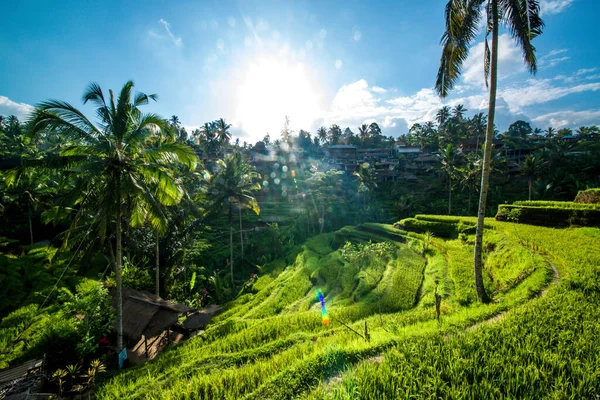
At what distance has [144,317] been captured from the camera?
11516mm

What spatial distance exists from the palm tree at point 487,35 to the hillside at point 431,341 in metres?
2.46

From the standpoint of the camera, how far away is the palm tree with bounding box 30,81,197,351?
880 cm

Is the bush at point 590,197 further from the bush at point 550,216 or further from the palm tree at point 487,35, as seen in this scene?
the palm tree at point 487,35

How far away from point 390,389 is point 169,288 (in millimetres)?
19588

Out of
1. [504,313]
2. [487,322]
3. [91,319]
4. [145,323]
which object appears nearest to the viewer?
[487,322]

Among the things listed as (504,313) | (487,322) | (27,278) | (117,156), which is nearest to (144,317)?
(117,156)

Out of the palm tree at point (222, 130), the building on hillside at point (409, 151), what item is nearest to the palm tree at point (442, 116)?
the building on hillside at point (409, 151)

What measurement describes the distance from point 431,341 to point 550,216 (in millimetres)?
15364

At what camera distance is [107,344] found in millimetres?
12102

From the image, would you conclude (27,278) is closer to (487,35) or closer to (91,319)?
(91,319)

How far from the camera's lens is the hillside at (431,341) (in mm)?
4504

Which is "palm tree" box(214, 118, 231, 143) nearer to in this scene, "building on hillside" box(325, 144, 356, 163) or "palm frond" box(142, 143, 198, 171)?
"building on hillside" box(325, 144, 356, 163)

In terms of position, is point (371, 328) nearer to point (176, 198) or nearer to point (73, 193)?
point (176, 198)

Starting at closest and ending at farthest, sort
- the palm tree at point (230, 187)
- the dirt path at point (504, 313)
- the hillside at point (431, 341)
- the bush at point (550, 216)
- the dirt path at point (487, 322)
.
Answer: the hillside at point (431, 341) → the dirt path at point (487, 322) → the dirt path at point (504, 313) → the bush at point (550, 216) → the palm tree at point (230, 187)
